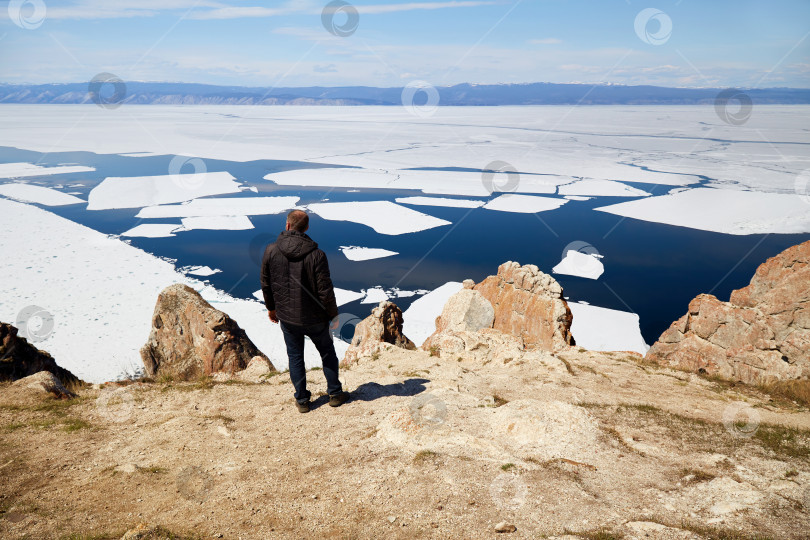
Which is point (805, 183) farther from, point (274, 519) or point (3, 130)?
point (3, 130)

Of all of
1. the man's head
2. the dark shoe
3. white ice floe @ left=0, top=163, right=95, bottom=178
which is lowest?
the dark shoe

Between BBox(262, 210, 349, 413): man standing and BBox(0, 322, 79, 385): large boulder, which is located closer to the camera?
BBox(262, 210, 349, 413): man standing

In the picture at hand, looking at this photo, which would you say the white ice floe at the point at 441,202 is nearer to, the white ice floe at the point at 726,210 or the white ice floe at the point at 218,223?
the white ice floe at the point at 726,210

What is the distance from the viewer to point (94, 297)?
16312 mm

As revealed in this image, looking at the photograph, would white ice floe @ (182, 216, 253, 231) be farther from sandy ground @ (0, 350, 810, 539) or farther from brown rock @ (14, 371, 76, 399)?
sandy ground @ (0, 350, 810, 539)

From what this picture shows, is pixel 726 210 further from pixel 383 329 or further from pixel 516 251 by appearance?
pixel 383 329

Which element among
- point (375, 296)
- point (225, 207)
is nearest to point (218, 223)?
point (225, 207)

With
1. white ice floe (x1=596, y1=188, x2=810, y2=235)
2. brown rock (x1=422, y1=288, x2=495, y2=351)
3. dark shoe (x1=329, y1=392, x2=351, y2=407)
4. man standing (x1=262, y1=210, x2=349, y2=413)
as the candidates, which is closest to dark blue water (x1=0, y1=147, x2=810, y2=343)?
white ice floe (x1=596, y1=188, x2=810, y2=235)

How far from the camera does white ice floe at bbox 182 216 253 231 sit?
25.9 m

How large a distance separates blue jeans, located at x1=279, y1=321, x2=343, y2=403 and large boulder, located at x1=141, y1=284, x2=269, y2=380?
3.02 m

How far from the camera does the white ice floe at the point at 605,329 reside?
13.4m

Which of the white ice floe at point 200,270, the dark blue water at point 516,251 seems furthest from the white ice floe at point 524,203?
the white ice floe at point 200,270

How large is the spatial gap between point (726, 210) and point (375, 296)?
2250 cm

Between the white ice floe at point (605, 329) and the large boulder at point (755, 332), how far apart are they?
4080 mm
